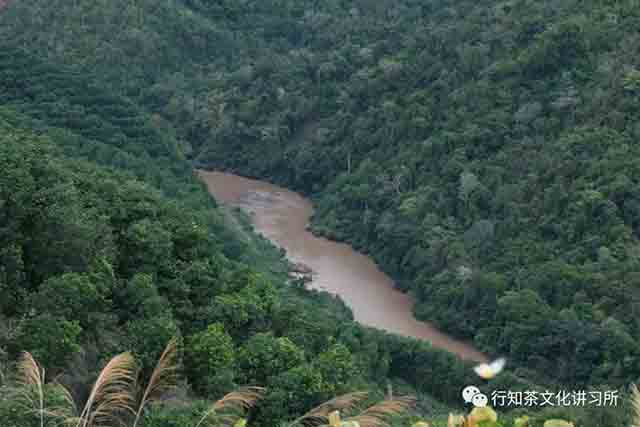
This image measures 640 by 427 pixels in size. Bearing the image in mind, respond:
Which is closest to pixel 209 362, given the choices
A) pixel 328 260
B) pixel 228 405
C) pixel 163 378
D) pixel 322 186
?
pixel 163 378

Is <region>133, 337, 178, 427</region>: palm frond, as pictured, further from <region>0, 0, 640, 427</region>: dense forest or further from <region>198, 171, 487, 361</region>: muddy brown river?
<region>198, 171, 487, 361</region>: muddy brown river

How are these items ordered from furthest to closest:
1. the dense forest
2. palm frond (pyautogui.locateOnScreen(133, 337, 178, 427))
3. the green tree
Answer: the dense forest
the green tree
palm frond (pyautogui.locateOnScreen(133, 337, 178, 427))

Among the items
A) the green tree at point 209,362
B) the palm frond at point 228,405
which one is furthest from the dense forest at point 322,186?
the palm frond at point 228,405

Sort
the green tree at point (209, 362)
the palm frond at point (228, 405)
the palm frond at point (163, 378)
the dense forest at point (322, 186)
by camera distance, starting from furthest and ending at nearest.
Answer: the dense forest at point (322, 186), the green tree at point (209, 362), the palm frond at point (163, 378), the palm frond at point (228, 405)

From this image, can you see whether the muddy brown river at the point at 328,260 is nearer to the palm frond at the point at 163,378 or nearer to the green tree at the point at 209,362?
the green tree at the point at 209,362

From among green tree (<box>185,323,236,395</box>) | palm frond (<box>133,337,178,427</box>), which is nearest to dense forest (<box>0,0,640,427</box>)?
green tree (<box>185,323,236,395</box>)

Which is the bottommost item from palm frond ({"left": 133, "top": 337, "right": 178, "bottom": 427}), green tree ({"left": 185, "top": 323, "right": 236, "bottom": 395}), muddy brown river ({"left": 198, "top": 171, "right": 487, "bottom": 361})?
muddy brown river ({"left": 198, "top": 171, "right": 487, "bottom": 361})
